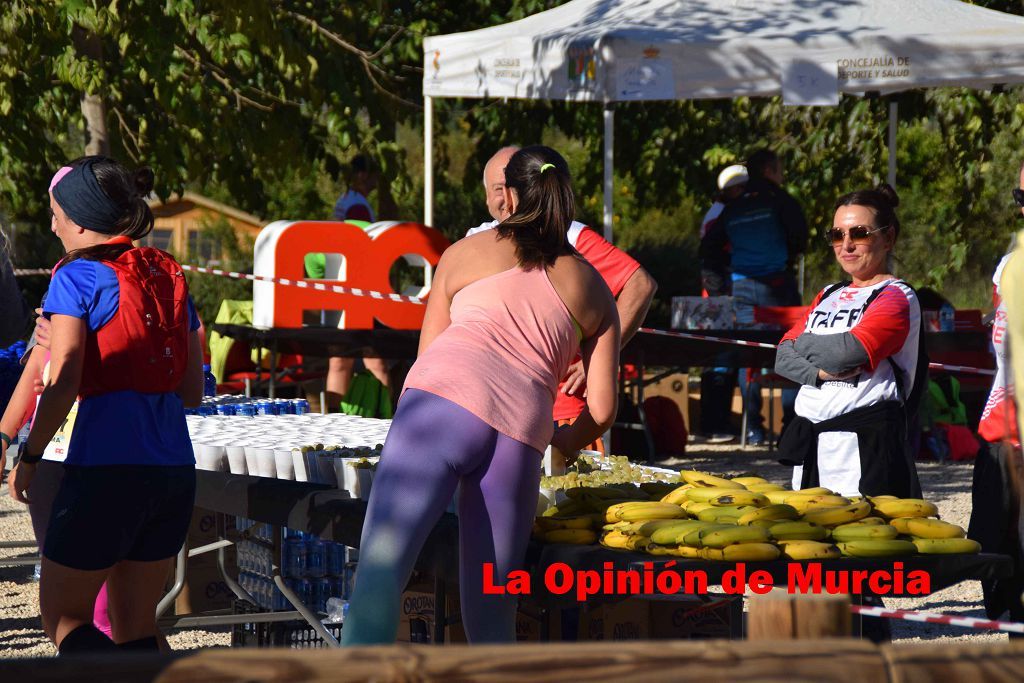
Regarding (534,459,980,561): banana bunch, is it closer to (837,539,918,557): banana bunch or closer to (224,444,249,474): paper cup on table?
(837,539,918,557): banana bunch

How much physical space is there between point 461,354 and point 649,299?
5.54ft

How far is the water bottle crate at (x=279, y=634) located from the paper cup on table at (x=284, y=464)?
2.11 feet

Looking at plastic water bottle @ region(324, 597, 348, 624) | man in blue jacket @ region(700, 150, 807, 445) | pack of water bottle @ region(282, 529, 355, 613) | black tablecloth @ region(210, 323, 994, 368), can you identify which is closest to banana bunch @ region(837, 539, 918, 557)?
plastic water bottle @ region(324, 597, 348, 624)

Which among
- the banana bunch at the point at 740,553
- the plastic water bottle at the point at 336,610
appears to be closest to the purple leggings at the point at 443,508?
the banana bunch at the point at 740,553

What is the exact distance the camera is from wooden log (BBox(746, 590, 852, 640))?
1.97 metres

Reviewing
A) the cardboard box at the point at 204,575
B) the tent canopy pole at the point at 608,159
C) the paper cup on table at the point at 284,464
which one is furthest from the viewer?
the tent canopy pole at the point at 608,159

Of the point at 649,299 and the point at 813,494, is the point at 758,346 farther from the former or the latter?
the point at 813,494

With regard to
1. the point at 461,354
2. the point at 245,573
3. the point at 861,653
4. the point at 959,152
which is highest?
the point at 959,152

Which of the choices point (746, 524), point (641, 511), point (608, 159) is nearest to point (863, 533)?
point (746, 524)

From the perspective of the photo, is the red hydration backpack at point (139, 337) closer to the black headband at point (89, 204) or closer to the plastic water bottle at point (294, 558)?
the black headband at point (89, 204)

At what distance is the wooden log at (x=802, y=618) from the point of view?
77.7 inches

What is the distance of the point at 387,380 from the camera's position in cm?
1186

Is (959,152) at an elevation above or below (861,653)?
above

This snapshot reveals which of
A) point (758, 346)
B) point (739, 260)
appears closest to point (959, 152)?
point (739, 260)
